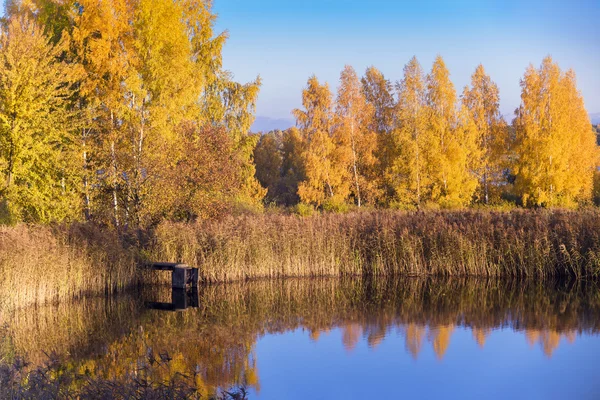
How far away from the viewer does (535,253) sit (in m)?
17.7

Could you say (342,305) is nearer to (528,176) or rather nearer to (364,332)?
(364,332)

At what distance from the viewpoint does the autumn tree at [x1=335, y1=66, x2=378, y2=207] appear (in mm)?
35531

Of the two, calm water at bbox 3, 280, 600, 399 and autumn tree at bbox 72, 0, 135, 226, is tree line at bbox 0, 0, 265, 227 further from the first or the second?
calm water at bbox 3, 280, 600, 399

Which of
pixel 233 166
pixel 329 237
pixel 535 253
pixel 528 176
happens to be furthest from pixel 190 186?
pixel 528 176

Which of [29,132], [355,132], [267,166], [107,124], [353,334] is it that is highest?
[355,132]

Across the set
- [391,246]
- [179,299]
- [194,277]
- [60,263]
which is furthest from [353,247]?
[60,263]

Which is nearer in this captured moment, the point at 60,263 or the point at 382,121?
the point at 60,263

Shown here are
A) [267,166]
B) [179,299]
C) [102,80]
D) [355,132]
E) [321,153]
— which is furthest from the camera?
[267,166]

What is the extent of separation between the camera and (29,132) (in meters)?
18.0

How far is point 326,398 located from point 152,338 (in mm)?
4347

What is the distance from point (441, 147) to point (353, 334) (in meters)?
22.7

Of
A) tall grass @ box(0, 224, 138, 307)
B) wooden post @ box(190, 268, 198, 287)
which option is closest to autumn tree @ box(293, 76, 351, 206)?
wooden post @ box(190, 268, 198, 287)

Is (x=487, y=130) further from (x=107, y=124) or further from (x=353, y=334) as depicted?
(x=353, y=334)

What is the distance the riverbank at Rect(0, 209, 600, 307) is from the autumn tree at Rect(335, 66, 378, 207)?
52.6 ft
